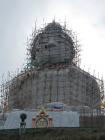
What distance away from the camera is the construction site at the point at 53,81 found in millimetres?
66938

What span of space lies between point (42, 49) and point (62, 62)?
4.07m

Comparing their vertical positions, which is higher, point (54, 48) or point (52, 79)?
point (54, 48)

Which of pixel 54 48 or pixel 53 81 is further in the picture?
pixel 54 48

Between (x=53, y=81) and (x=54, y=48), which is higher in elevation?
(x=54, y=48)

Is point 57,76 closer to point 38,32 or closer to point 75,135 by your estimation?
point 38,32

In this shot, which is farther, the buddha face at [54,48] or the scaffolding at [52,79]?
the buddha face at [54,48]

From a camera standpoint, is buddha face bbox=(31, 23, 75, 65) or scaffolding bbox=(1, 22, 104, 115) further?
buddha face bbox=(31, 23, 75, 65)

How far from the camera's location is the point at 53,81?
68.5 meters

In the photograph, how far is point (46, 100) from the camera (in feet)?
220

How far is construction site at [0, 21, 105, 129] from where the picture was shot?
220 feet

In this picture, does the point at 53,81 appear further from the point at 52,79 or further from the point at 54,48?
the point at 54,48

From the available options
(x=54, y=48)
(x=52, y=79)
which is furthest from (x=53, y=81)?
(x=54, y=48)

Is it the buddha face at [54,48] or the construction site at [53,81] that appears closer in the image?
the construction site at [53,81]

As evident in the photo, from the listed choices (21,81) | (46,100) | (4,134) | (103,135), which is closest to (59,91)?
(46,100)
